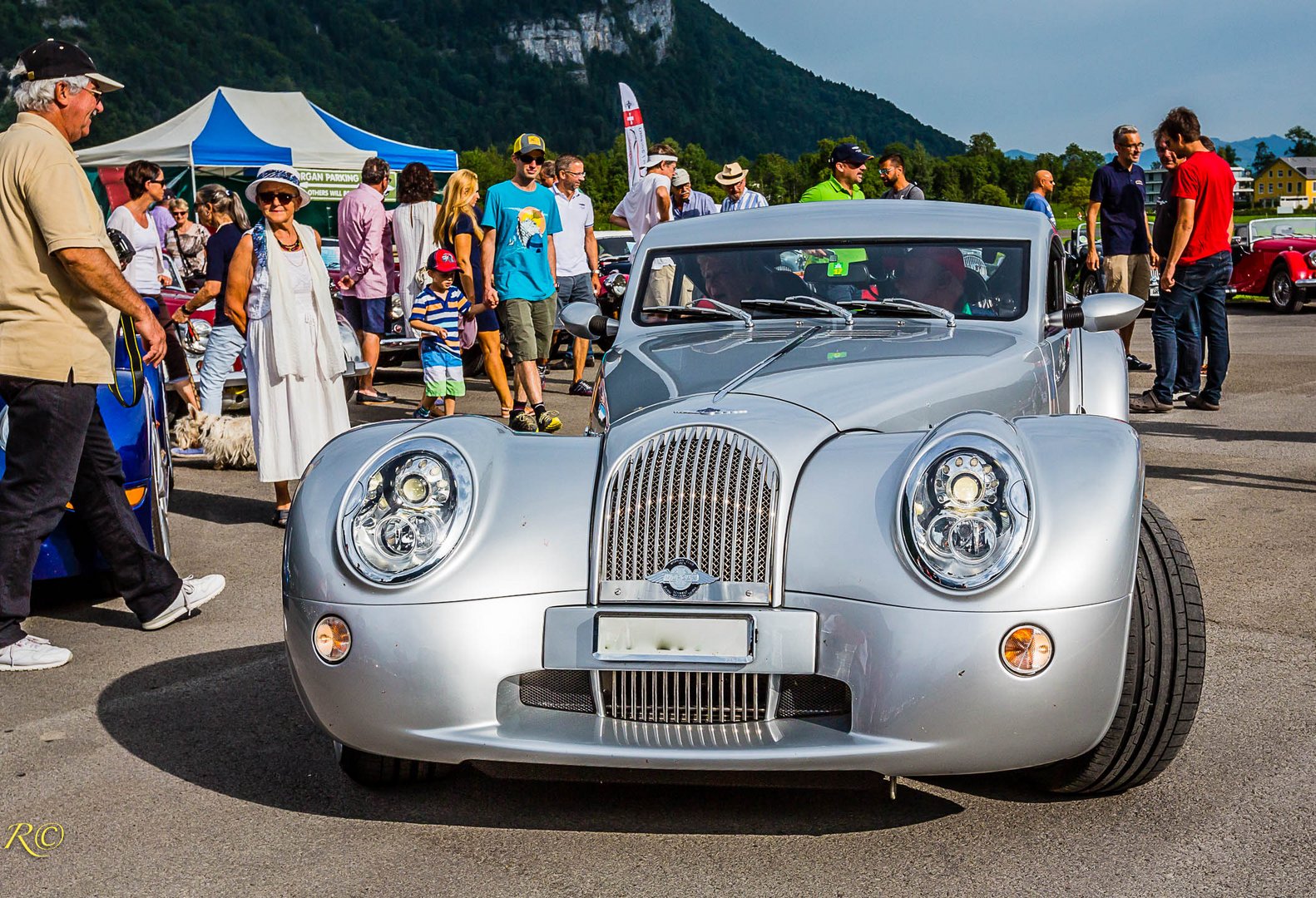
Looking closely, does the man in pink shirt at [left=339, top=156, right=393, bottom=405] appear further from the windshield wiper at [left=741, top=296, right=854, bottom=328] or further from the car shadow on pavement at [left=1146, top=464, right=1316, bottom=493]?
the windshield wiper at [left=741, top=296, right=854, bottom=328]

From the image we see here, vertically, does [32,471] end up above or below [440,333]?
below

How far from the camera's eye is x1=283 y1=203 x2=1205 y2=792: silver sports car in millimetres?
2928

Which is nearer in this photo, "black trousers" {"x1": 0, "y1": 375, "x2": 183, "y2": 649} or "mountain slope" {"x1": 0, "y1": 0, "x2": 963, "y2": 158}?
"black trousers" {"x1": 0, "y1": 375, "x2": 183, "y2": 649}

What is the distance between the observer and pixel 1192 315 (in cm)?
1014

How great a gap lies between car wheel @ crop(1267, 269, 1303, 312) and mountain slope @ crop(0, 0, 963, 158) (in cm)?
5706

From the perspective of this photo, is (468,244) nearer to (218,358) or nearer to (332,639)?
(218,358)

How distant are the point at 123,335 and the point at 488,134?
149 metres

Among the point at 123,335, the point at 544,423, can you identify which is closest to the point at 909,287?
the point at 123,335

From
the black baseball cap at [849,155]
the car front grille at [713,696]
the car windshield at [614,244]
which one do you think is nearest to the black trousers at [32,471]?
the car front grille at [713,696]

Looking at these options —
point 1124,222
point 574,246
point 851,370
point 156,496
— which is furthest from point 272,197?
point 1124,222

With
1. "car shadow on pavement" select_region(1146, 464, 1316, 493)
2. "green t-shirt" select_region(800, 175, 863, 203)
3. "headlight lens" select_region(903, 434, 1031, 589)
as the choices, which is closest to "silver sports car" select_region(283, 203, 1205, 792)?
"headlight lens" select_region(903, 434, 1031, 589)

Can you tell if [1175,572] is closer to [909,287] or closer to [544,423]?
[909,287]

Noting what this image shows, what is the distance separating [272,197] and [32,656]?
2587 mm

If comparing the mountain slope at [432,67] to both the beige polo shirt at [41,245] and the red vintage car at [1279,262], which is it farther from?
the beige polo shirt at [41,245]
